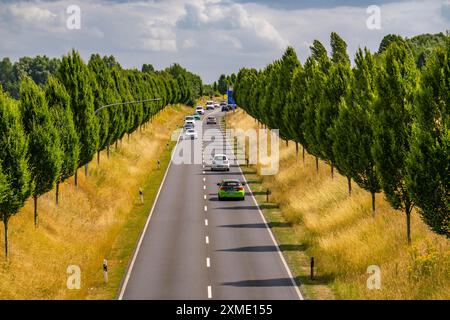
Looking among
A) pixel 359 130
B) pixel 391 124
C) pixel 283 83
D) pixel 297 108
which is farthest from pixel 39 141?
pixel 283 83

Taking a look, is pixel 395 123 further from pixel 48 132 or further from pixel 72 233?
pixel 72 233

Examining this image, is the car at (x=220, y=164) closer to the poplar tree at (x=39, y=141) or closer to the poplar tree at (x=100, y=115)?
the poplar tree at (x=100, y=115)

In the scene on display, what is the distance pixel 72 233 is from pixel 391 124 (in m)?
17.8

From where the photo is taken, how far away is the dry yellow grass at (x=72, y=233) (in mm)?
26219

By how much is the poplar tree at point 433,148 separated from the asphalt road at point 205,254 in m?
6.21

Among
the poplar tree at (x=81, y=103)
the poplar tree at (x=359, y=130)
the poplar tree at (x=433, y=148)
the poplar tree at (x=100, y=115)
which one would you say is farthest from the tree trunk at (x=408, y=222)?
the poplar tree at (x=100, y=115)

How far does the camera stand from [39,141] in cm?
3328

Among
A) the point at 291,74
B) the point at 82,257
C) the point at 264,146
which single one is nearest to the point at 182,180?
the point at 291,74

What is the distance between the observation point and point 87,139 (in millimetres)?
44156

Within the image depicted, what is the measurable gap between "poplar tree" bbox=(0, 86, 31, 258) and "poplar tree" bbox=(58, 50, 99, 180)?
1444 centimetres

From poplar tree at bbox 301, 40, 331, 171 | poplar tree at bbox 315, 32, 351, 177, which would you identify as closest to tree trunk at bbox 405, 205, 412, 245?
poplar tree at bbox 315, 32, 351, 177
